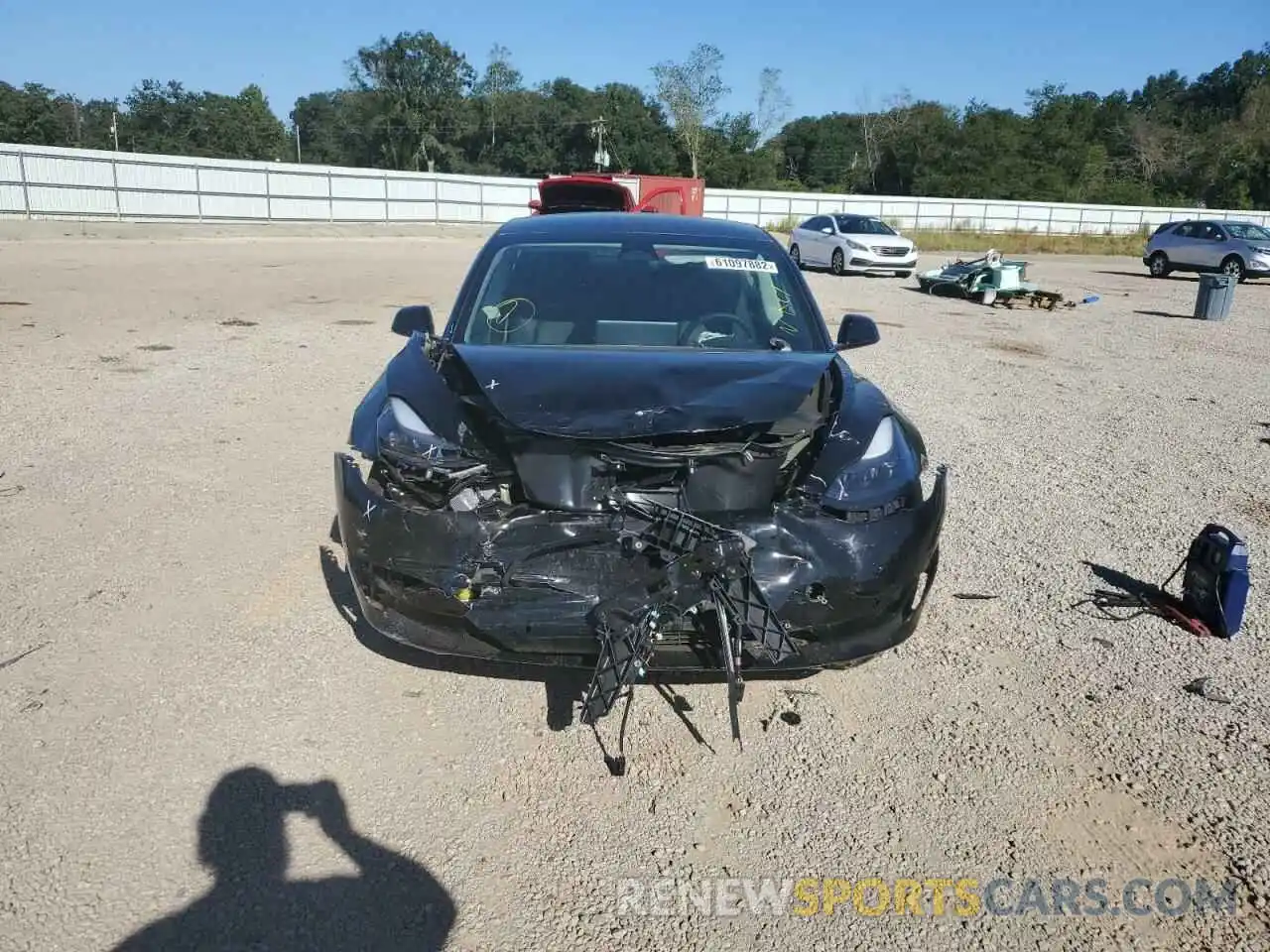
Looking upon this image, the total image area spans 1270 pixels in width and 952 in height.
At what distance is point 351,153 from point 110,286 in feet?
281

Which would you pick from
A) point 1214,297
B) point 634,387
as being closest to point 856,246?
point 1214,297

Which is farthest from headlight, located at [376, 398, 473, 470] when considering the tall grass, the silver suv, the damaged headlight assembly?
the tall grass

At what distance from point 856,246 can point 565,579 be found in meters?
21.5

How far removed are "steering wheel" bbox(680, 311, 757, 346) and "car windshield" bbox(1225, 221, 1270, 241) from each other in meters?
25.8

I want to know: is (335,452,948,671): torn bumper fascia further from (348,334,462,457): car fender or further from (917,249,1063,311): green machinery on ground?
(917,249,1063,311): green machinery on ground

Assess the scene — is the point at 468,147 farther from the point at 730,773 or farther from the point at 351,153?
the point at 730,773

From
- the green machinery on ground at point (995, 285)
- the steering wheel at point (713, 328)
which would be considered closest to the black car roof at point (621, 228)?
the steering wheel at point (713, 328)

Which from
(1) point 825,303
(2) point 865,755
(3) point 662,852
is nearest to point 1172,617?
(2) point 865,755

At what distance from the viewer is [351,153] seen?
9325cm

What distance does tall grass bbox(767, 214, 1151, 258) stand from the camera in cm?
3688

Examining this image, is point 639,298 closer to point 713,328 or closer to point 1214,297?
point 713,328

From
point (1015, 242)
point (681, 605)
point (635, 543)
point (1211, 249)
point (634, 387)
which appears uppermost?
point (1211, 249)

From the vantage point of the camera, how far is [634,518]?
9.29 feet

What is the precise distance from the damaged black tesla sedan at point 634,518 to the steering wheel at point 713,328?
655mm
